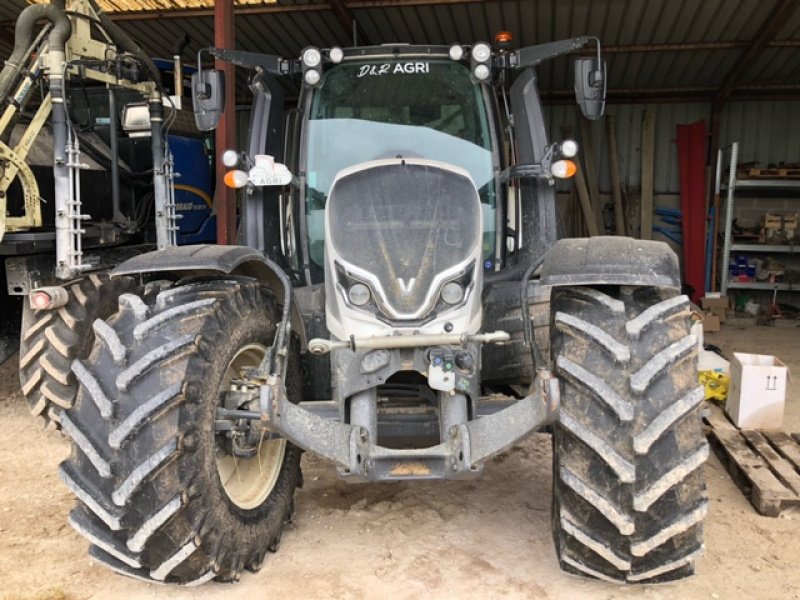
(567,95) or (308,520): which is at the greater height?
(567,95)

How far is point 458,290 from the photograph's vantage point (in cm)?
261

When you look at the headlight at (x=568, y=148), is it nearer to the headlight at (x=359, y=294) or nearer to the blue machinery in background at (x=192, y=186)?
the headlight at (x=359, y=294)

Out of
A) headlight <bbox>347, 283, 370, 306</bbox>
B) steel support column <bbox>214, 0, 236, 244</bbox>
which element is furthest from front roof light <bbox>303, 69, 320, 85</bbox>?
steel support column <bbox>214, 0, 236, 244</bbox>

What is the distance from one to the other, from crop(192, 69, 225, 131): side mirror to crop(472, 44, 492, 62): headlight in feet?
3.85

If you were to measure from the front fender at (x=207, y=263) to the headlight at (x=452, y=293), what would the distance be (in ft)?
2.01

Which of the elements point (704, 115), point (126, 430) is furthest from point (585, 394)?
point (704, 115)

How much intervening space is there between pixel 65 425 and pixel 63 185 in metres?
2.38

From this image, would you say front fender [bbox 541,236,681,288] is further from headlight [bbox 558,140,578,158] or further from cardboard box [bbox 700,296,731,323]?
cardboard box [bbox 700,296,731,323]

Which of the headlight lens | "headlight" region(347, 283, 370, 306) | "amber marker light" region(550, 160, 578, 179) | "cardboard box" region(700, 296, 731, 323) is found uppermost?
the headlight lens

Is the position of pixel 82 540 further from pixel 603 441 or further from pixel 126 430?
pixel 603 441

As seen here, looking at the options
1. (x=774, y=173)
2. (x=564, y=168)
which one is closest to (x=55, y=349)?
(x=564, y=168)

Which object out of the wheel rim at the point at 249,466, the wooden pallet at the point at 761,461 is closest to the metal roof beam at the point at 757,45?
the wooden pallet at the point at 761,461

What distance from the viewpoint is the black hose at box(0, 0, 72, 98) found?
4309 millimetres

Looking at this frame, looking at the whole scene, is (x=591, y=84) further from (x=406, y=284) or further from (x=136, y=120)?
(x=136, y=120)
